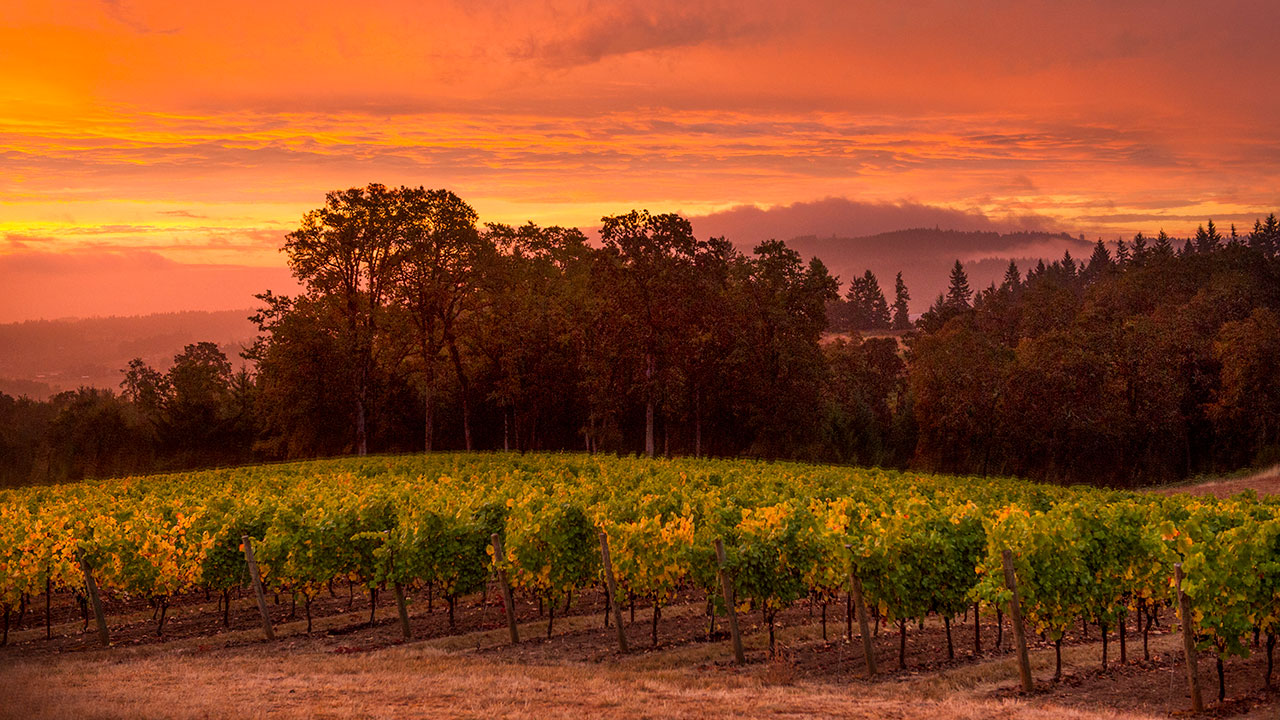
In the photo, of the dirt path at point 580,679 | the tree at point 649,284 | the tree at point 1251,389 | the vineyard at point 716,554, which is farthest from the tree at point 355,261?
the tree at point 1251,389

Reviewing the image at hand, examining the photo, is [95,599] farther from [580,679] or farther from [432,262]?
[432,262]

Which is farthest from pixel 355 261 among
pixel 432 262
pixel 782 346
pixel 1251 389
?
pixel 1251 389

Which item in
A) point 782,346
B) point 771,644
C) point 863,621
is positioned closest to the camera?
point 863,621

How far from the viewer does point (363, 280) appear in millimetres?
56531

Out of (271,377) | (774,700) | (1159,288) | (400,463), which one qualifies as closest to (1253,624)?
(774,700)

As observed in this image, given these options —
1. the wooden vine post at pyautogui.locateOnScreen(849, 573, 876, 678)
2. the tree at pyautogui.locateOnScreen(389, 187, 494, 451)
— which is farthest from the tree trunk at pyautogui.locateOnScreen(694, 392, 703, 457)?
the wooden vine post at pyautogui.locateOnScreen(849, 573, 876, 678)

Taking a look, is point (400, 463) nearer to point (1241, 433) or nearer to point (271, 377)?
point (271, 377)

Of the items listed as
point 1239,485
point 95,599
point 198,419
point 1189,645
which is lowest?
point 1239,485

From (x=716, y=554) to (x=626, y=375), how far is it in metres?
39.4

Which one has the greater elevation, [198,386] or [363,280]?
[363,280]

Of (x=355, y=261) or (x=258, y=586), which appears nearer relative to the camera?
(x=258, y=586)

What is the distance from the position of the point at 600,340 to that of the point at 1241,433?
43708 millimetres

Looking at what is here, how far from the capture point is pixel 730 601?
16062mm

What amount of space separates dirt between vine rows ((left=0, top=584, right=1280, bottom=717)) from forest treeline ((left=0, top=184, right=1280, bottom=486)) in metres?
32.7
